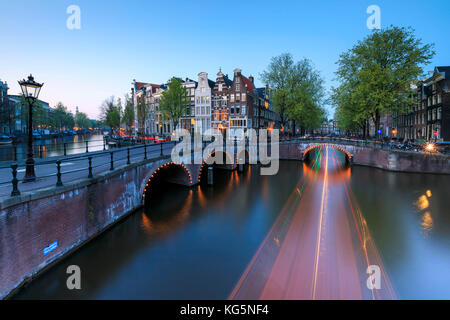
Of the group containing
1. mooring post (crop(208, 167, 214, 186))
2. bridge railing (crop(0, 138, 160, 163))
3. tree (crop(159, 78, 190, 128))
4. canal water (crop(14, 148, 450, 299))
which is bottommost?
canal water (crop(14, 148, 450, 299))

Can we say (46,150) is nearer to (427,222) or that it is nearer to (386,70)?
(427,222)

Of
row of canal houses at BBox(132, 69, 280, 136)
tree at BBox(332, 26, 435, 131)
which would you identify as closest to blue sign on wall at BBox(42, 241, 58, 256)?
tree at BBox(332, 26, 435, 131)

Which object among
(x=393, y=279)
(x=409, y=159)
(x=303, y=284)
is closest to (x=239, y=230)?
(x=303, y=284)

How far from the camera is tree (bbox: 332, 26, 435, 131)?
96.5 feet

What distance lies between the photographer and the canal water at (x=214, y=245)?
7988 mm

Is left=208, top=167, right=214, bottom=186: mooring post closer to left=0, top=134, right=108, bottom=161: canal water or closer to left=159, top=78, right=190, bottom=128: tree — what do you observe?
left=0, top=134, right=108, bottom=161: canal water

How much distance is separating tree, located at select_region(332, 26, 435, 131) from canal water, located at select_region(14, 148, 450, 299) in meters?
13.7

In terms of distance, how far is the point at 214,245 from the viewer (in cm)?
1128

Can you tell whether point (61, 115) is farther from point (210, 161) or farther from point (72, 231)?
point (72, 231)

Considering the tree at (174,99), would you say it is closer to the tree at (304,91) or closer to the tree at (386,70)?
the tree at (304,91)

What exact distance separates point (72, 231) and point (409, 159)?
111 ft

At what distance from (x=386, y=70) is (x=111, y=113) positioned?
59.6m

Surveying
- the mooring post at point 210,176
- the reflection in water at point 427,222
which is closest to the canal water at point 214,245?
the reflection in water at point 427,222

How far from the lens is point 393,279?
8516mm
